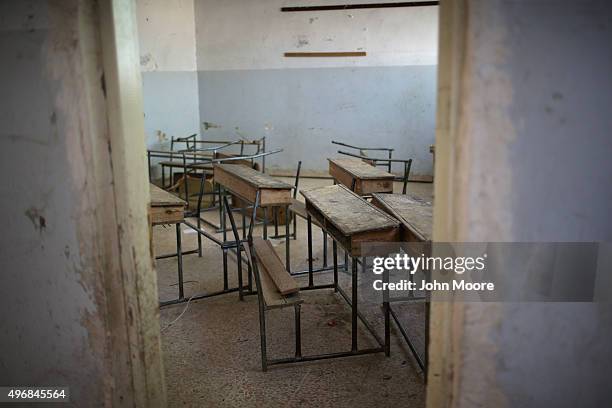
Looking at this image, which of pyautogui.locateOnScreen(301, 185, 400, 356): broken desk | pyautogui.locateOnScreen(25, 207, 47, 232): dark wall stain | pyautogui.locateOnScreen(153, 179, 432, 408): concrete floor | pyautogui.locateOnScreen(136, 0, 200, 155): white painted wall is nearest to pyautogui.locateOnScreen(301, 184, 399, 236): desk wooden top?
pyautogui.locateOnScreen(301, 185, 400, 356): broken desk

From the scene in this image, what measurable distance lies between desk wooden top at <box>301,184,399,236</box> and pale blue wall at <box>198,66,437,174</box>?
416cm

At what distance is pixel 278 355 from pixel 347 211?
0.82m

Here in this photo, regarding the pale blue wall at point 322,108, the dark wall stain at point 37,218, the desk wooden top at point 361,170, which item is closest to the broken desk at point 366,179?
the desk wooden top at point 361,170

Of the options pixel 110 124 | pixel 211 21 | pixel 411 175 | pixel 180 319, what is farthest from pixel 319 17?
pixel 110 124

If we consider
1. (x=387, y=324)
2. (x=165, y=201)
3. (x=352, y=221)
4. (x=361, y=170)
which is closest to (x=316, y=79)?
(x=361, y=170)

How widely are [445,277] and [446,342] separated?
0.17 metres

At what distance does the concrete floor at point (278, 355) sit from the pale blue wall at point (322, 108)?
3.93 meters

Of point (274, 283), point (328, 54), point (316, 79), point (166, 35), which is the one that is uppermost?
point (166, 35)

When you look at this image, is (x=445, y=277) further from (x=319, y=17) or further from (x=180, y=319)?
(x=319, y=17)

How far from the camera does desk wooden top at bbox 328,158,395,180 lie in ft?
12.3

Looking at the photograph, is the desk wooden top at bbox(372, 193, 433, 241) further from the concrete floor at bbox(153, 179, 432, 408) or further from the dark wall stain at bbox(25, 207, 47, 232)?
the dark wall stain at bbox(25, 207, 47, 232)

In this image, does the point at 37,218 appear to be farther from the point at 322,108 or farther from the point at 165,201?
the point at 322,108

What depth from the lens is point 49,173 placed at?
4.70ft

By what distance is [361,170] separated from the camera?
13.2 ft
